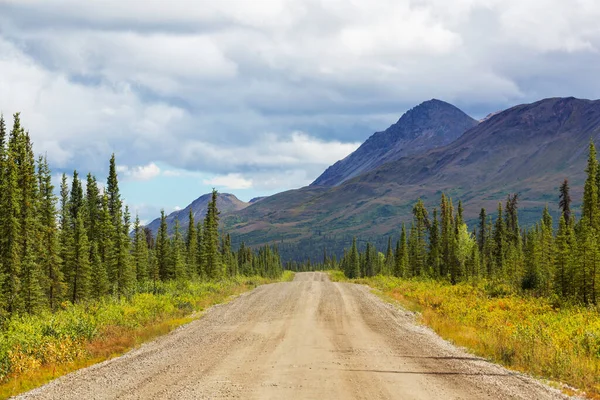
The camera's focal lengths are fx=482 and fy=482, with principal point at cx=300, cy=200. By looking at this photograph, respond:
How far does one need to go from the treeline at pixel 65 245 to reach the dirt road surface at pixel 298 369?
24026 mm

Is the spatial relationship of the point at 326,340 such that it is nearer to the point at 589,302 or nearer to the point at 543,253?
the point at 589,302

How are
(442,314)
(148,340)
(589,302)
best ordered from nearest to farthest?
(148,340), (442,314), (589,302)

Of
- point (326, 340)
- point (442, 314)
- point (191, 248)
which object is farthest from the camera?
point (191, 248)

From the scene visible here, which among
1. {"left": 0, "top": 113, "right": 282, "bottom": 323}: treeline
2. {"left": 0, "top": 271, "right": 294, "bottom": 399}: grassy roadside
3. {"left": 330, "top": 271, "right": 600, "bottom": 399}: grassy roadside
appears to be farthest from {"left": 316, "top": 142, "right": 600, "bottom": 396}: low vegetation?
{"left": 0, "top": 113, "right": 282, "bottom": 323}: treeline

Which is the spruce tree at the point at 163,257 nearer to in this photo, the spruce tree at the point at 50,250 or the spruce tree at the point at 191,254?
the spruce tree at the point at 191,254

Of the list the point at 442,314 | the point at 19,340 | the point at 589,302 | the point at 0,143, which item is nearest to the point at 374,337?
the point at 442,314

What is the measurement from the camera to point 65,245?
6056 cm

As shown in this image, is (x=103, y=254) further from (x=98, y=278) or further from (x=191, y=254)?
(x=191, y=254)

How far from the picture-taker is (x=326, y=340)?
17688 millimetres

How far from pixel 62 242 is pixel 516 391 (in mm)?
60880

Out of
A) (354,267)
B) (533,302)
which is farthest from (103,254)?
(354,267)

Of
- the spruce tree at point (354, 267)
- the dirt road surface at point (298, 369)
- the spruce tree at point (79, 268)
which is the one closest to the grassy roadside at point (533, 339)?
the dirt road surface at point (298, 369)

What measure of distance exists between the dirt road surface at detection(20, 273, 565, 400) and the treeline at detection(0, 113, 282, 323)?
2403 centimetres

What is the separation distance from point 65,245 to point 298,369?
2203 inches
